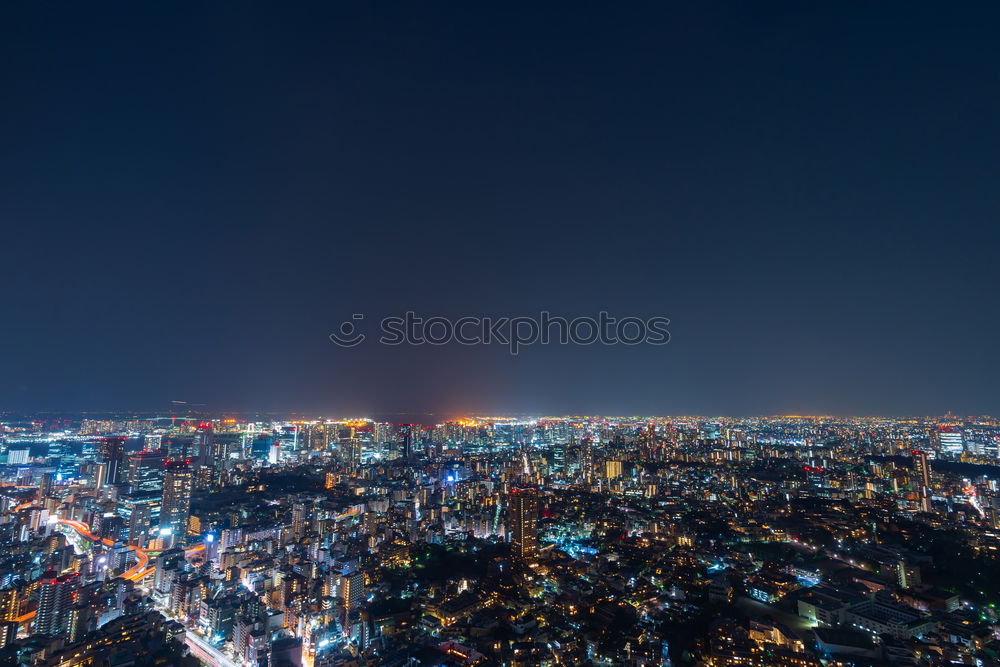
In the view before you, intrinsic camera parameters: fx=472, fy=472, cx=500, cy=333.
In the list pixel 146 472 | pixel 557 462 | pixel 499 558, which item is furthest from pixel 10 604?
pixel 557 462

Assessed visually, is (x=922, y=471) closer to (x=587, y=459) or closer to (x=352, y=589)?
(x=587, y=459)

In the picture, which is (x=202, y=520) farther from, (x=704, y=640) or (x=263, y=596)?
(x=704, y=640)

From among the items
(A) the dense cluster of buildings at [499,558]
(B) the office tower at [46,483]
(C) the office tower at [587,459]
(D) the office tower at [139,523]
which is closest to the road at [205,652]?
(A) the dense cluster of buildings at [499,558]

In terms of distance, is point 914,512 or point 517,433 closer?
point 914,512

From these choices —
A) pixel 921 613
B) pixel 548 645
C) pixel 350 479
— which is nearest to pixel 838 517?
pixel 921 613

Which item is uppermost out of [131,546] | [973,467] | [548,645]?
[973,467]

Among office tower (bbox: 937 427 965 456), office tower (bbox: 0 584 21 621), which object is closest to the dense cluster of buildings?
office tower (bbox: 0 584 21 621)
